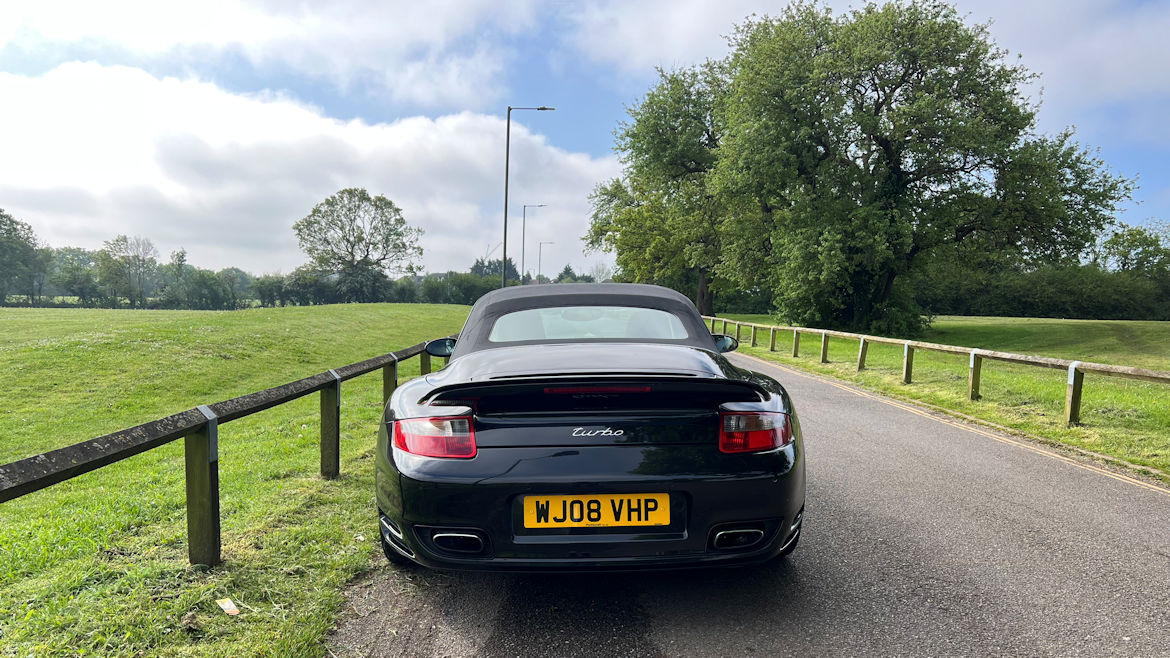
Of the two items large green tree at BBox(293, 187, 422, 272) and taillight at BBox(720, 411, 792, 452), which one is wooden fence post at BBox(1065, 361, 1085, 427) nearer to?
taillight at BBox(720, 411, 792, 452)

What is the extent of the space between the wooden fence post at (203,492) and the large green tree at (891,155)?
25.0 metres

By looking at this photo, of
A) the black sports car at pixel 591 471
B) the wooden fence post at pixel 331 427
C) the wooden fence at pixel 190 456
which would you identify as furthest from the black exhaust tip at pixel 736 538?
the wooden fence post at pixel 331 427

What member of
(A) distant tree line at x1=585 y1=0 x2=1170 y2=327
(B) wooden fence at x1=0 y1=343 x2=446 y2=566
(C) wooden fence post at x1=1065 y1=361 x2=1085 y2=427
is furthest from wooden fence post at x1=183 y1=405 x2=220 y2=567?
(A) distant tree line at x1=585 y1=0 x2=1170 y2=327

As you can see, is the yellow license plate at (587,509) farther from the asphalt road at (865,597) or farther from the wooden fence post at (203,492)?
the wooden fence post at (203,492)

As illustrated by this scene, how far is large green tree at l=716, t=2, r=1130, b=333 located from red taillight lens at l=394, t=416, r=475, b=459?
24.8m

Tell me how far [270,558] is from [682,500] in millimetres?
2126

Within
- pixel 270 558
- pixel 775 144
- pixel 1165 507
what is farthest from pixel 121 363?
pixel 775 144

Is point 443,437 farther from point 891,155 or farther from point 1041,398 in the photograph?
point 891,155

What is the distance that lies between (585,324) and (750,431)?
1883mm

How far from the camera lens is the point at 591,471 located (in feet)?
8.59

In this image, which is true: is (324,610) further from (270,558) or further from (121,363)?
(121,363)

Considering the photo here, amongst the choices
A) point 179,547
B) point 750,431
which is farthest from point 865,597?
point 179,547

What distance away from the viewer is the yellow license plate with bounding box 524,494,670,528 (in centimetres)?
262

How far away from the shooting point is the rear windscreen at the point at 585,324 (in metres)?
3.98
